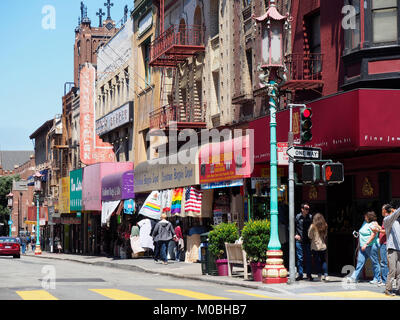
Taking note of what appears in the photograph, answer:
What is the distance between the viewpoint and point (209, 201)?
29375mm

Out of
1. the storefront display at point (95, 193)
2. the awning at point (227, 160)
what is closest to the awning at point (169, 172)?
the awning at point (227, 160)

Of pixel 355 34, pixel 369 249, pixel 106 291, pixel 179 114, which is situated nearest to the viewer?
pixel 106 291

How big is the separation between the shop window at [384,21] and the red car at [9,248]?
32.4 m

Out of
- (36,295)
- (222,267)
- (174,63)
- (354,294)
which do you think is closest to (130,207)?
(174,63)

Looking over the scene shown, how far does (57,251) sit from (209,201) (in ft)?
115

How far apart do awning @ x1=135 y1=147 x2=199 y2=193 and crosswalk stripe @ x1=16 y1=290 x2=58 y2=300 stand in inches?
521

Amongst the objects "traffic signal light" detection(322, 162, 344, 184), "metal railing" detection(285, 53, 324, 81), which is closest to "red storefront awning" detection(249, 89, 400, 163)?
"traffic signal light" detection(322, 162, 344, 184)

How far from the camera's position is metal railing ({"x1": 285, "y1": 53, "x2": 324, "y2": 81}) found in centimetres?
2211

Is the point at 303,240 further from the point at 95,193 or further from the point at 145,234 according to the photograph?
the point at 95,193

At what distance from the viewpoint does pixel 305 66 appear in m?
22.7

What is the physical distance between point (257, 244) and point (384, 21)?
21.3 ft

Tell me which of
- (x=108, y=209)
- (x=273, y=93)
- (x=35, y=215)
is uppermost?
(x=273, y=93)
